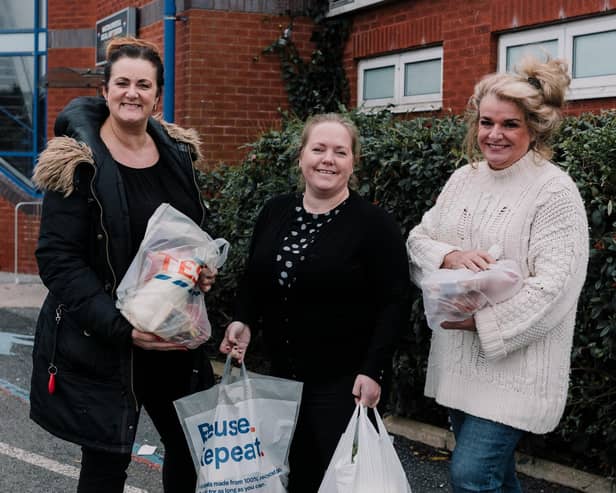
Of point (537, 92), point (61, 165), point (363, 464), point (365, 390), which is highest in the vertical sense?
point (537, 92)

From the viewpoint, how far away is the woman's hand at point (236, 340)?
3.38 metres

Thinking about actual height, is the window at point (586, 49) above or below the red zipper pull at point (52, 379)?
above

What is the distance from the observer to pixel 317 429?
3.27m

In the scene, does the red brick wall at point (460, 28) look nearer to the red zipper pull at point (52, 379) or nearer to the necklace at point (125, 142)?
the necklace at point (125, 142)

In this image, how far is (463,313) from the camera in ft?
9.47

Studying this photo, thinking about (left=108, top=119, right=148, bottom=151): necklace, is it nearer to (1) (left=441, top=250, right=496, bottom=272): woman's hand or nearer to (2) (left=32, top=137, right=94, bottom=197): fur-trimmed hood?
(2) (left=32, top=137, right=94, bottom=197): fur-trimmed hood

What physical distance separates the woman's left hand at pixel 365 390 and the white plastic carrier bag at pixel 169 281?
0.56 meters

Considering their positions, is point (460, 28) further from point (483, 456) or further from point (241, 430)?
point (483, 456)

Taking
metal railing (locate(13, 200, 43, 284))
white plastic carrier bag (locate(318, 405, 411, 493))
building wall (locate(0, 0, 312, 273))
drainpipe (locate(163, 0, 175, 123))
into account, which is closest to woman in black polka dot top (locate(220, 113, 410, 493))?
white plastic carrier bag (locate(318, 405, 411, 493))

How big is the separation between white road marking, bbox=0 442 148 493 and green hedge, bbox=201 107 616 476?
1874 millimetres

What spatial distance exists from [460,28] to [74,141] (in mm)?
5864

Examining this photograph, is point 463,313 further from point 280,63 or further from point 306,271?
point 280,63

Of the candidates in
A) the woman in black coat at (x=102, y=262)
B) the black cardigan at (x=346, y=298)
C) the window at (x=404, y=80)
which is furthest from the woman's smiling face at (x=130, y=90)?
the window at (x=404, y=80)

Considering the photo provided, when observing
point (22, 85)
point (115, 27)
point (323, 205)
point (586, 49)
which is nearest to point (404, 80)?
point (586, 49)
